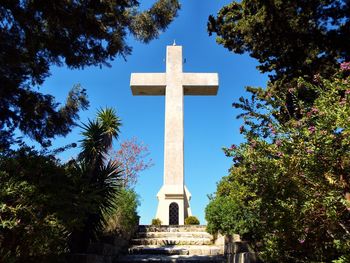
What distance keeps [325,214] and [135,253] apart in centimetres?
514

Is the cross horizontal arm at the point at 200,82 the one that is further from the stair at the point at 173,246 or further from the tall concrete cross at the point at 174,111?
the stair at the point at 173,246

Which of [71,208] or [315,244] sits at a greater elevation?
[71,208]

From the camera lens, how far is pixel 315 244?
4246mm

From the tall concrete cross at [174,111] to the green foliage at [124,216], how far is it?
325cm

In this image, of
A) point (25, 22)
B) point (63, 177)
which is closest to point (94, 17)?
point (25, 22)

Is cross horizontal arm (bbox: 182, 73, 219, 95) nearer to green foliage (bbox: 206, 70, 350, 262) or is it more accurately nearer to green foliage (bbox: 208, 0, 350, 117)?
green foliage (bbox: 208, 0, 350, 117)

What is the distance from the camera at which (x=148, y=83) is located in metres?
14.4

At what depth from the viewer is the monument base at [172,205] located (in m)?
12.9

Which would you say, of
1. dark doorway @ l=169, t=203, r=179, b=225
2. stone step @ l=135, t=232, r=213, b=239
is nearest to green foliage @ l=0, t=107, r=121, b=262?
stone step @ l=135, t=232, r=213, b=239

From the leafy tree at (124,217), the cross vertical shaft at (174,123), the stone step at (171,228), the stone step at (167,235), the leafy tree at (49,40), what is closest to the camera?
the leafy tree at (49,40)

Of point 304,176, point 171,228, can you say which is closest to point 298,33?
point 304,176

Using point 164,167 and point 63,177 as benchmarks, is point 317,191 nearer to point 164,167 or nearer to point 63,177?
point 63,177

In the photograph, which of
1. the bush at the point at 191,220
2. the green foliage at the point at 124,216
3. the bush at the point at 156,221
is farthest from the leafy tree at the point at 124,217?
the bush at the point at 191,220

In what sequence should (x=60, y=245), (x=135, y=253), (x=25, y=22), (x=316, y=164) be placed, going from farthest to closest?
(x=135, y=253), (x=25, y=22), (x=60, y=245), (x=316, y=164)
